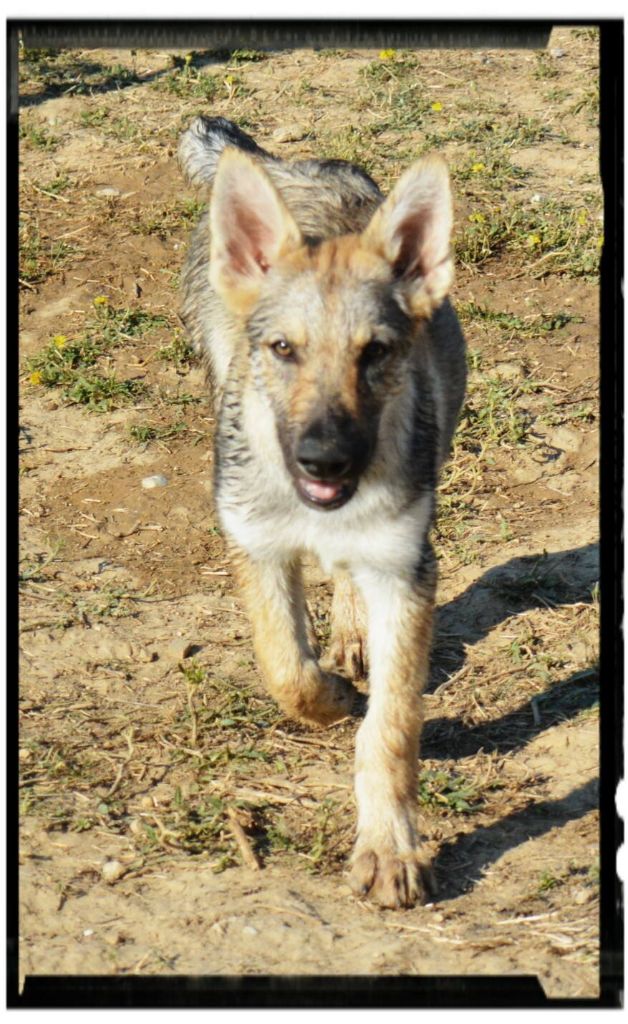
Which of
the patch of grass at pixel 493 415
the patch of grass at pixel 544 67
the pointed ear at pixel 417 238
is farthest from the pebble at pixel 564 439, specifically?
the patch of grass at pixel 544 67

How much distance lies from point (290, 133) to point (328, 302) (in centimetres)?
602

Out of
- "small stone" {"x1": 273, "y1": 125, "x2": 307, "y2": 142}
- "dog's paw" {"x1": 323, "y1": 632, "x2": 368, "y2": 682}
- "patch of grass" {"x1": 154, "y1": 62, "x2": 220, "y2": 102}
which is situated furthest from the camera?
"patch of grass" {"x1": 154, "y1": 62, "x2": 220, "y2": 102}

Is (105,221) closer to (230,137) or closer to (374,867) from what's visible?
(230,137)

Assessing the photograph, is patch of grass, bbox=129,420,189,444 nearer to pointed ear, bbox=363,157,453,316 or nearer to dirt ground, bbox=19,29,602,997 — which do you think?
dirt ground, bbox=19,29,602,997

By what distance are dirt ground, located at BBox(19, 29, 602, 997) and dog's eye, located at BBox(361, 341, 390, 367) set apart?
180cm

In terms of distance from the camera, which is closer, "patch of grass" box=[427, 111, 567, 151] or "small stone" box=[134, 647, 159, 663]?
"small stone" box=[134, 647, 159, 663]

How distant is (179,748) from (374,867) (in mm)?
1240

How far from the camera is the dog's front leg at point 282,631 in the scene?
5699 mm

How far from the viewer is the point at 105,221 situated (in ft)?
33.7

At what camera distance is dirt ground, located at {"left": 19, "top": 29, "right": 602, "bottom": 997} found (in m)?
5.12

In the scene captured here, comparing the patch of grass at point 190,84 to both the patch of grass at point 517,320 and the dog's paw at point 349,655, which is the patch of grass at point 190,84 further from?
the dog's paw at point 349,655

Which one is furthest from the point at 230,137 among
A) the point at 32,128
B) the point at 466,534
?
the point at 32,128

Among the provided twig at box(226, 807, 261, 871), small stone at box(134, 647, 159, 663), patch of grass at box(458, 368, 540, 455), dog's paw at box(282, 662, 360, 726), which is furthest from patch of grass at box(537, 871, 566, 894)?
patch of grass at box(458, 368, 540, 455)

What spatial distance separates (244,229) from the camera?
18.1 ft
